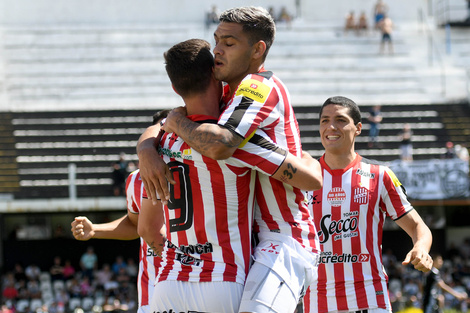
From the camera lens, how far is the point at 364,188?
557 centimetres

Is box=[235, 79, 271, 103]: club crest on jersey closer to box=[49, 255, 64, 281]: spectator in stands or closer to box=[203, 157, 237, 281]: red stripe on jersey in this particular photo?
box=[203, 157, 237, 281]: red stripe on jersey

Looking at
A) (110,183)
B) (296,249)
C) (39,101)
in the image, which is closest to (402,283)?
(110,183)

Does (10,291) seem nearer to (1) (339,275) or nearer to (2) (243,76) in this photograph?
(1) (339,275)

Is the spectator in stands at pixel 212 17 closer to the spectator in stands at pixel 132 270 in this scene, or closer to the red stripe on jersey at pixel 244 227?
the spectator in stands at pixel 132 270

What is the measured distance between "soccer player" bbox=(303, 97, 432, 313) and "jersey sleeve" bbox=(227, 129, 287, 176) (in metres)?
1.81

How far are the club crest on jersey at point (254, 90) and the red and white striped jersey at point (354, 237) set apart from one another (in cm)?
195

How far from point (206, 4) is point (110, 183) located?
1242cm

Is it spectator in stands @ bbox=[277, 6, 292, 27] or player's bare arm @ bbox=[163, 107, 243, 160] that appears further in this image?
spectator in stands @ bbox=[277, 6, 292, 27]

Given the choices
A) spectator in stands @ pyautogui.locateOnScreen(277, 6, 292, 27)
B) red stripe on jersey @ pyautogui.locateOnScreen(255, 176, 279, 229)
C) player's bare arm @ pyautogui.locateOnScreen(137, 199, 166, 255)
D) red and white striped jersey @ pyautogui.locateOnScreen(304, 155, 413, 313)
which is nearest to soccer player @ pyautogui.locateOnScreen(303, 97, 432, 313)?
red and white striped jersey @ pyautogui.locateOnScreen(304, 155, 413, 313)

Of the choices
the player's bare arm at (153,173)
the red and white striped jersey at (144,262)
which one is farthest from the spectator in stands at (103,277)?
the player's bare arm at (153,173)

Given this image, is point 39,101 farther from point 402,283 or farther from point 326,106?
point 326,106

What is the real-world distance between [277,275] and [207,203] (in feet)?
1.67

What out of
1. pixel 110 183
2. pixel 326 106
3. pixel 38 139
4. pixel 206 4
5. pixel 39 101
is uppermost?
pixel 206 4

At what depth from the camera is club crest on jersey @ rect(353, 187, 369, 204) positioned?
5523mm
